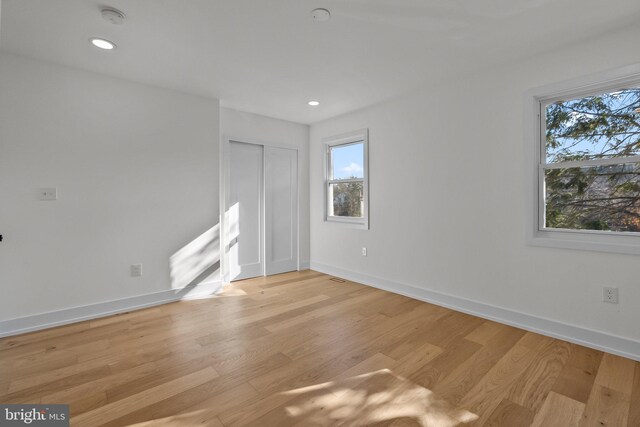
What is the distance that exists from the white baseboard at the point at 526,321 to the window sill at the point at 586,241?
0.65 meters

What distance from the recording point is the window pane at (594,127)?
2.29 metres

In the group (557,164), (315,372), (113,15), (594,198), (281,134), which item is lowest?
(315,372)

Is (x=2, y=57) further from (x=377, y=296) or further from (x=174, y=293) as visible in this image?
(x=377, y=296)

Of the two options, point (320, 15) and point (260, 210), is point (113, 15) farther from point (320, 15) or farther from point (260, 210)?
point (260, 210)

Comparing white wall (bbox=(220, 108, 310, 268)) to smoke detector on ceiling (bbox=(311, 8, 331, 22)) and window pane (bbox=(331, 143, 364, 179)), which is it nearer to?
window pane (bbox=(331, 143, 364, 179))

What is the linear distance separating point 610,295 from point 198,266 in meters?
3.97

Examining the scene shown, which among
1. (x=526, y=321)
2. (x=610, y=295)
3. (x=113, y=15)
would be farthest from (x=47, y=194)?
(x=610, y=295)

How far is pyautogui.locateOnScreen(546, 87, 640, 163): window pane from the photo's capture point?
2291 millimetres

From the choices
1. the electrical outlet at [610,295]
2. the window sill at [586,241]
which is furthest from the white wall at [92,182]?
the electrical outlet at [610,295]

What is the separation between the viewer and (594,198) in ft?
8.04

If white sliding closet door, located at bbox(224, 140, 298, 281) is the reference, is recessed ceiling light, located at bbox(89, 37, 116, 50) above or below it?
above

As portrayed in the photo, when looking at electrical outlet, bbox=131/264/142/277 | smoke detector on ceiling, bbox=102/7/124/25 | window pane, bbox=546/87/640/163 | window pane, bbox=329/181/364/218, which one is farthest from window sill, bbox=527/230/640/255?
electrical outlet, bbox=131/264/142/277

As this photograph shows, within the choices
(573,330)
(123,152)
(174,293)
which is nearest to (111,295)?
(174,293)

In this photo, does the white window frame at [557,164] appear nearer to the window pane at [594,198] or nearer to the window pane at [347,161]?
the window pane at [594,198]
